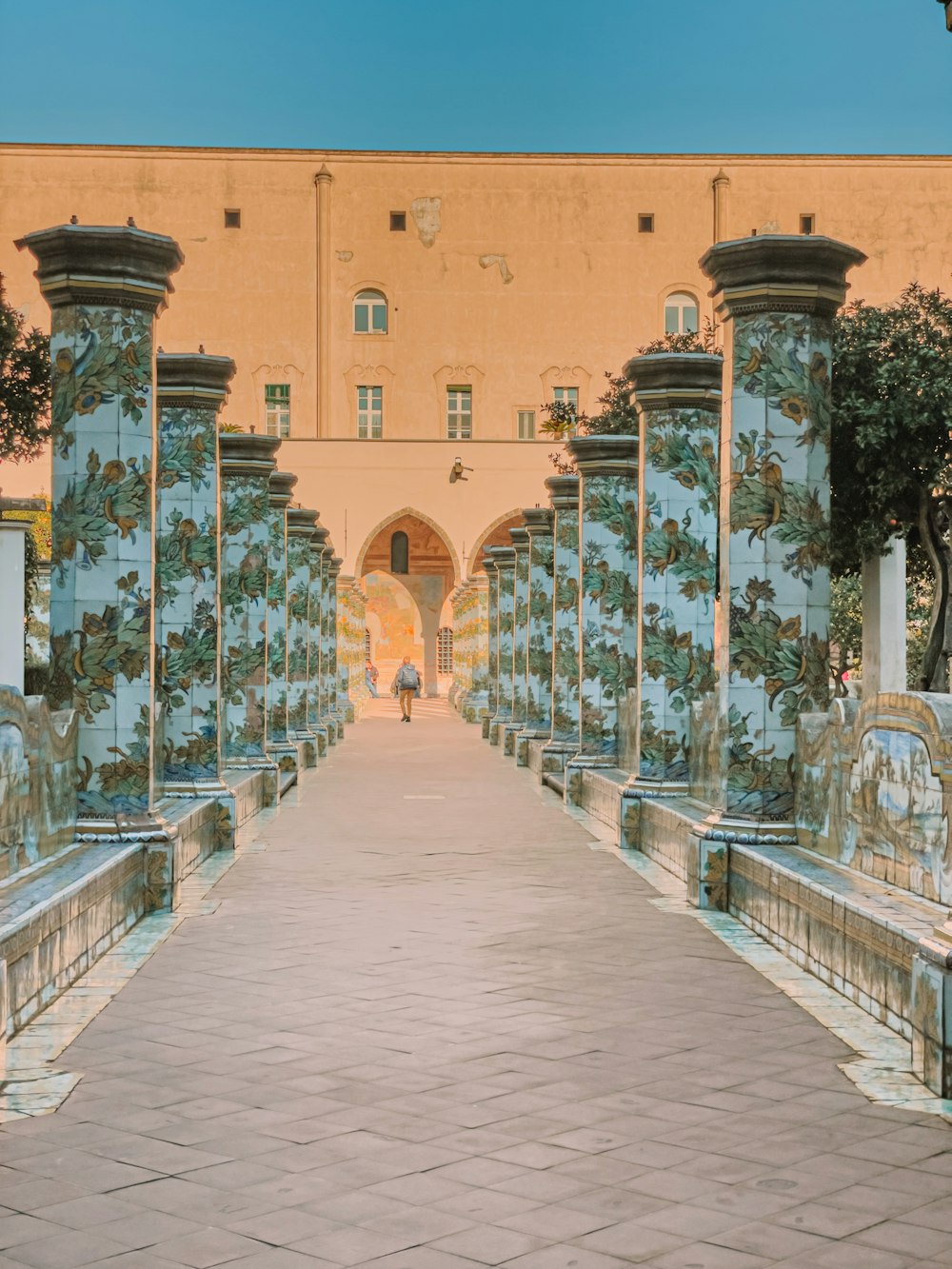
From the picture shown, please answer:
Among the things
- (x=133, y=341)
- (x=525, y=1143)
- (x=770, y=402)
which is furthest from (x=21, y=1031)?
(x=770, y=402)

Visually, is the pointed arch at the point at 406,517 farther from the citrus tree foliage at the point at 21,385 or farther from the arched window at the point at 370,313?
the citrus tree foliage at the point at 21,385

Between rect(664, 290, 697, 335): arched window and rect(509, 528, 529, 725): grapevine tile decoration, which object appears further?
rect(664, 290, 697, 335): arched window

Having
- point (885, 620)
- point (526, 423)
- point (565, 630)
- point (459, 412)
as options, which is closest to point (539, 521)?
point (565, 630)

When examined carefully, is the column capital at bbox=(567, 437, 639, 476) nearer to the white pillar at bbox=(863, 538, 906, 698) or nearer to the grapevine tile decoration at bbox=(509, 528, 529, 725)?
the white pillar at bbox=(863, 538, 906, 698)

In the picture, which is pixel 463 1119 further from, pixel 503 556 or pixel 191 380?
pixel 503 556

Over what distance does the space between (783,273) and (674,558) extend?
3729 millimetres

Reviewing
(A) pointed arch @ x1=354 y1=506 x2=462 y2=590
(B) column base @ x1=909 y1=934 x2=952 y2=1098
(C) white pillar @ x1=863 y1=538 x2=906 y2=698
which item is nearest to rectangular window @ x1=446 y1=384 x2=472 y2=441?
(A) pointed arch @ x1=354 y1=506 x2=462 y2=590

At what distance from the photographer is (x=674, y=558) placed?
12.1m

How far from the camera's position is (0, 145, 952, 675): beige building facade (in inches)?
1925

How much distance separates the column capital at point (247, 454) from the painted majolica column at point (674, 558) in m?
4.27

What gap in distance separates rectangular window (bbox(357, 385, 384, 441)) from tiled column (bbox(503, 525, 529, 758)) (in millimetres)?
25645

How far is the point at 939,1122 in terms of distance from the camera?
4699 millimetres

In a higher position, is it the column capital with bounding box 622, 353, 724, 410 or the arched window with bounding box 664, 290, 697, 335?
the arched window with bounding box 664, 290, 697, 335

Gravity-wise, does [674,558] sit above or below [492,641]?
above
